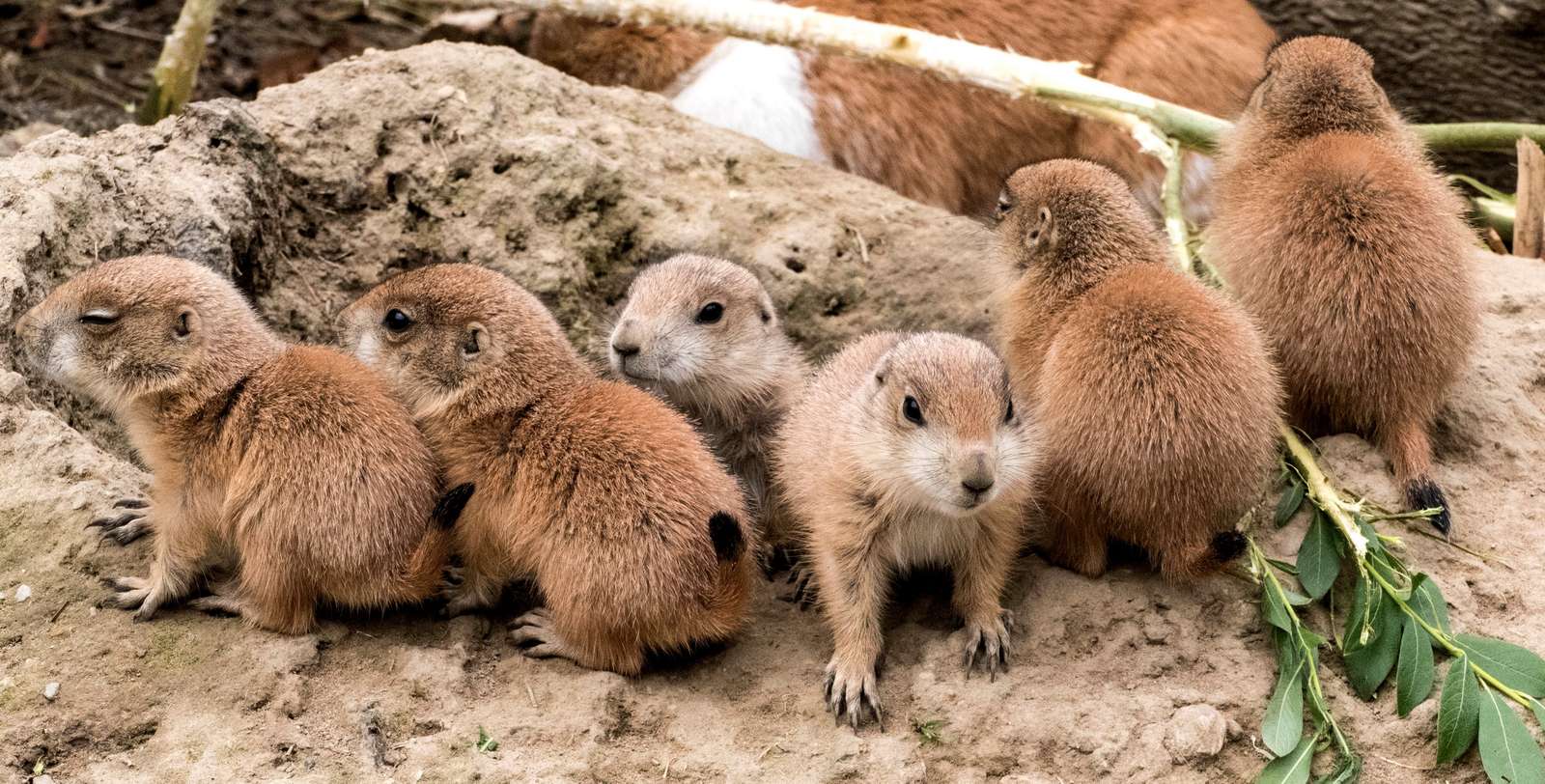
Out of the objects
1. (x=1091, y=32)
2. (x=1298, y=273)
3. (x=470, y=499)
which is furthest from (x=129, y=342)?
(x=1091, y=32)

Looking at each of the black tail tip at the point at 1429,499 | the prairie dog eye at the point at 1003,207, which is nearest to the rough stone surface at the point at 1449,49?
the prairie dog eye at the point at 1003,207

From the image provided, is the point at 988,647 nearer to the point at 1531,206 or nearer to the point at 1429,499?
the point at 1429,499

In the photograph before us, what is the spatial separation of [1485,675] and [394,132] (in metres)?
4.24

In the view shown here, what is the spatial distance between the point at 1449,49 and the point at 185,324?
6.44m

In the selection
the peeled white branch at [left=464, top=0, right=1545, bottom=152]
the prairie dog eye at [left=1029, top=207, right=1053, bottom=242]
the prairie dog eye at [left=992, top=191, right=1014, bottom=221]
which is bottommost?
the prairie dog eye at [left=992, top=191, right=1014, bottom=221]

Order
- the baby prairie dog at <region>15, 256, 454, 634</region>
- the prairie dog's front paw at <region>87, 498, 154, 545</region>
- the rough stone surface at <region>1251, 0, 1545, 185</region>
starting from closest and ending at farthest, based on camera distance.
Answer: the baby prairie dog at <region>15, 256, 454, 634</region> → the prairie dog's front paw at <region>87, 498, 154, 545</region> → the rough stone surface at <region>1251, 0, 1545, 185</region>

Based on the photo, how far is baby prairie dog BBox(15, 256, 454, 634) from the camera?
4109 millimetres

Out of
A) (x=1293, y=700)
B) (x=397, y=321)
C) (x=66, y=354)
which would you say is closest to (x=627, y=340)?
(x=397, y=321)

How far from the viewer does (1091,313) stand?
4.46 m

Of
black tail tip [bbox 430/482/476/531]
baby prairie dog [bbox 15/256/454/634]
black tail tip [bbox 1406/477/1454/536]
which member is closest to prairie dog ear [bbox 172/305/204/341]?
baby prairie dog [bbox 15/256/454/634]

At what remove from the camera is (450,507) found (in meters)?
4.14

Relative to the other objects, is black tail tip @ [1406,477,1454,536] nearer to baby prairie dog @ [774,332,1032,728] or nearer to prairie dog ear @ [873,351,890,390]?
baby prairie dog @ [774,332,1032,728]

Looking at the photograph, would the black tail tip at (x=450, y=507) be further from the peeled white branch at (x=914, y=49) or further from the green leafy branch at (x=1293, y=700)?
the peeled white branch at (x=914, y=49)

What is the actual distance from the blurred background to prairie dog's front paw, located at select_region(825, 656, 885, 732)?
4131 mm
